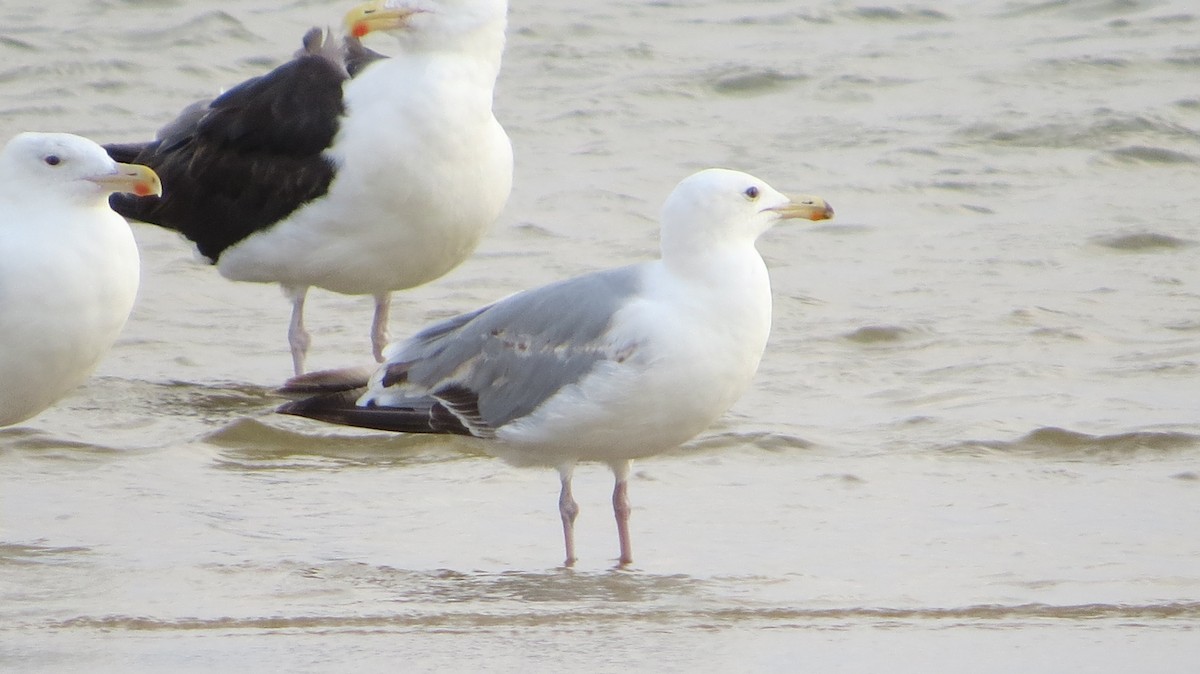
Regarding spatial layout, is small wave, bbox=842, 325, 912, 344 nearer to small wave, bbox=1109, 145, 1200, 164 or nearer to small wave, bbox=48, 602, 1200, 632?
small wave, bbox=48, 602, 1200, 632

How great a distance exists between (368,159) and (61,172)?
138 centimetres

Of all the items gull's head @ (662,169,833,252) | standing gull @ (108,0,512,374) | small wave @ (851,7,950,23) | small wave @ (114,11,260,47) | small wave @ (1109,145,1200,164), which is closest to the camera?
gull's head @ (662,169,833,252)

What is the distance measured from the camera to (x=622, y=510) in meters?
5.31

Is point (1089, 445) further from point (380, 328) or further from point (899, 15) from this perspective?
point (899, 15)

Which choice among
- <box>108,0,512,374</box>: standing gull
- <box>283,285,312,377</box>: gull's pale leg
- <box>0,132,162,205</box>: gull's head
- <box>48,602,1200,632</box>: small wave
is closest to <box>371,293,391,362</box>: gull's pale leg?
<box>108,0,512,374</box>: standing gull

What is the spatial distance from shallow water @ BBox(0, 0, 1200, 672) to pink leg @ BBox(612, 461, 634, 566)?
2.9 inches

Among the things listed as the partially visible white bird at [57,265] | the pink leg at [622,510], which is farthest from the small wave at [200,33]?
the pink leg at [622,510]

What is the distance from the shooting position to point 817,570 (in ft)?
16.5

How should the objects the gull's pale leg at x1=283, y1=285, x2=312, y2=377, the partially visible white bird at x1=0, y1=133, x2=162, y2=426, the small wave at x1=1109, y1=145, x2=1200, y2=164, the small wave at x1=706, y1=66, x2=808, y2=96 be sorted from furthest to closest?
the small wave at x1=706, y1=66, x2=808, y2=96
the small wave at x1=1109, y1=145, x2=1200, y2=164
the gull's pale leg at x1=283, y1=285, x2=312, y2=377
the partially visible white bird at x1=0, y1=133, x2=162, y2=426

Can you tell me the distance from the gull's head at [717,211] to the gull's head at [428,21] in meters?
1.86

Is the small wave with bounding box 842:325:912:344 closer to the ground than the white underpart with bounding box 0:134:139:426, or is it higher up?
closer to the ground

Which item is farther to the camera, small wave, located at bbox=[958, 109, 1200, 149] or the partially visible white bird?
small wave, located at bbox=[958, 109, 1200, 149]

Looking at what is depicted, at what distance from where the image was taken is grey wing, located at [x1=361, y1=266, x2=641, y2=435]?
529 centimetres

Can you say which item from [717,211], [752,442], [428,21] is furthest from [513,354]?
[428,21]
